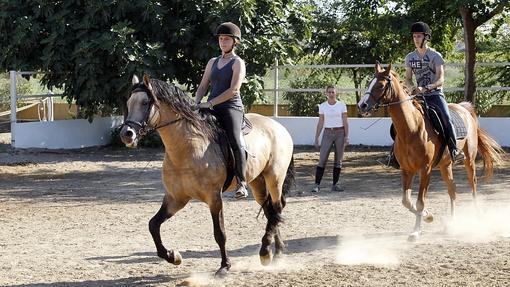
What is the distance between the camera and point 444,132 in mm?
10211

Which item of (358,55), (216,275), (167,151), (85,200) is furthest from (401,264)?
(358,55)

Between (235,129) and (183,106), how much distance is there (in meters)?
0.66

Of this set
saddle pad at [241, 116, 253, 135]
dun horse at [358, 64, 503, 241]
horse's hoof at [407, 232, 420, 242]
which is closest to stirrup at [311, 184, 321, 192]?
dun horse at [358, 64, 503, 241]

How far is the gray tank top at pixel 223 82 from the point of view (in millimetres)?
7836

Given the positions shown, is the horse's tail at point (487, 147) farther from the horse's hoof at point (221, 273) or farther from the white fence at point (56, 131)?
the white fence at point (56, 131)

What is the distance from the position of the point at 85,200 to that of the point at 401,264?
6513 mm

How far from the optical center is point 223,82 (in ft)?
25.8

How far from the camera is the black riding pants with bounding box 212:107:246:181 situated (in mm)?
7727

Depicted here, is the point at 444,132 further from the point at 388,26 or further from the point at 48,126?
the point at 48,126

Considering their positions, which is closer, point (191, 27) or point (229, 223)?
point (229, 223)

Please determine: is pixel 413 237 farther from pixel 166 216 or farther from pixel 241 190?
pixel 166 216

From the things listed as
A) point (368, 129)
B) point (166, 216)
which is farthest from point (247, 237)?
point (368, 129)

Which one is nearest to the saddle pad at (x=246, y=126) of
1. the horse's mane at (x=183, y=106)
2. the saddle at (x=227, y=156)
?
the saddle at (x=227, y=156)

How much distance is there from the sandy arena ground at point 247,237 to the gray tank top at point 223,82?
1705 mm
